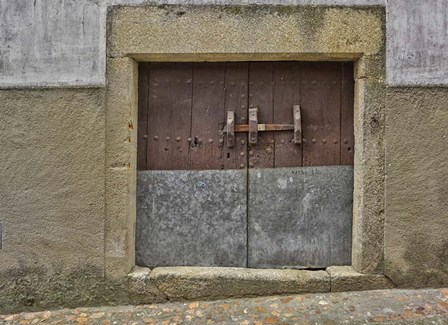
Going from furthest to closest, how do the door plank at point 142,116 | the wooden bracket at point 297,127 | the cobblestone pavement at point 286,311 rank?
the door plank at point 142,116 → the wooden bracket at point 297,127 → the cobblestone pavement at point 286,311

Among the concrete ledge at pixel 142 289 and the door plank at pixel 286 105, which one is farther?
the door plank at pixel 286 105

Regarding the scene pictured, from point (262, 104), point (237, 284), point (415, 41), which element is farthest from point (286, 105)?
point (237, 284)

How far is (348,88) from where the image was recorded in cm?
326

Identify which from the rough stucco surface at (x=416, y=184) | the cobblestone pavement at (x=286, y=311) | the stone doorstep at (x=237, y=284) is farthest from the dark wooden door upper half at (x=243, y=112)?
the cobblestone pavement at (x=286, y=311)

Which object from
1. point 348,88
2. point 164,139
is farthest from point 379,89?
point 164,139

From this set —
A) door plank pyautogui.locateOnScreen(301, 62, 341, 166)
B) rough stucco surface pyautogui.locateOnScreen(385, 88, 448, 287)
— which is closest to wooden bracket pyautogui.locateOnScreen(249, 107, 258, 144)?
door plank pyautogui.locateOnScreen(301, 62, 341, 166)

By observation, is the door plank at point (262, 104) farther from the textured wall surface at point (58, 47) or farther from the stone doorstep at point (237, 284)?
the textured wall surface at point (58, 47)

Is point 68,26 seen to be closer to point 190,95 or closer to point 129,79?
point 129,79

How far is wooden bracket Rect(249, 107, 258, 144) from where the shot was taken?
10.5 ft

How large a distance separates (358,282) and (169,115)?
1893 millimetres

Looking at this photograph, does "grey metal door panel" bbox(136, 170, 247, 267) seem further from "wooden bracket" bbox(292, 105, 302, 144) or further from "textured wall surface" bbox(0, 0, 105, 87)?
"textured wall surface" bbox(0, 0, 105, 87)

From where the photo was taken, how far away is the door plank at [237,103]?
10.7ft

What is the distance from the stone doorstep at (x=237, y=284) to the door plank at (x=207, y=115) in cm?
84

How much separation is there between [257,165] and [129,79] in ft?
3.80
